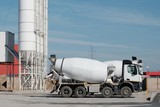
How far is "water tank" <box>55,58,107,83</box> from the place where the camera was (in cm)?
3338

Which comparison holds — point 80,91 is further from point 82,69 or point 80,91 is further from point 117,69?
point 117,69

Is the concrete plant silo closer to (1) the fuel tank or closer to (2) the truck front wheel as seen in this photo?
(2) the truck front wheel

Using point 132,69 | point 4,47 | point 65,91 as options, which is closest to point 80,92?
point 65,91

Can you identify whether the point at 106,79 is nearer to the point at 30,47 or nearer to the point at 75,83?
the point at 75,83

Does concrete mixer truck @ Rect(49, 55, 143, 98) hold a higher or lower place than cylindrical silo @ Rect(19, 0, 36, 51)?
lower

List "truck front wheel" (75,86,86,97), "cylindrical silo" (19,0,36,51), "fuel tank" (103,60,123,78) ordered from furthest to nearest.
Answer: "cylindrical silo" (19,0,36,51), "fuel tank" (103,60,123,78), "truck front wheel" (75,86,86,97)

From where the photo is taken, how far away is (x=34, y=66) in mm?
49531

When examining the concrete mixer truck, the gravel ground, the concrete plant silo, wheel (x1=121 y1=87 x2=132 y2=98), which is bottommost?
the gravel ground

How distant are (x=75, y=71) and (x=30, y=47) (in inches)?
648

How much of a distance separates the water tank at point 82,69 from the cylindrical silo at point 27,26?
52.1 ft

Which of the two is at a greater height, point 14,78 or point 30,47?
point 30,47

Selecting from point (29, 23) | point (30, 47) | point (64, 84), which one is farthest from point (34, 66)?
point (64, 84)

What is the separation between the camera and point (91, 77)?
110ft

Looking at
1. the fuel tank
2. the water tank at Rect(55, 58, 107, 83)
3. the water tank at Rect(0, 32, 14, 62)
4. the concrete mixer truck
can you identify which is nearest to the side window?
the concrete mixer truck
